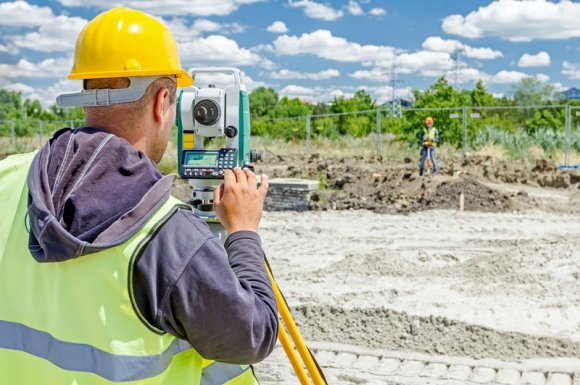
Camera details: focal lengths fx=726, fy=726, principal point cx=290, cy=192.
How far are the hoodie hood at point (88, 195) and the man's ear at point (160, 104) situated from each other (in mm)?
125

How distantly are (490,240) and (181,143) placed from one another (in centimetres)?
640

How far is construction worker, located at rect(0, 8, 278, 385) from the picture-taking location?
1.33 meters

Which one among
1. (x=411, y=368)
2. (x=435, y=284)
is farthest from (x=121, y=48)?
(x=435, y=284)

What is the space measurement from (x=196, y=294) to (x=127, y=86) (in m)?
0.48

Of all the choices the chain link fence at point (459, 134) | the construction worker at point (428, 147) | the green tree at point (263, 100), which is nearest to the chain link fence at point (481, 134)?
the chain link fence at point (459, 134)

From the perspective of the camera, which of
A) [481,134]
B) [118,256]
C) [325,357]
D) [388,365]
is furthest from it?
[481,134]

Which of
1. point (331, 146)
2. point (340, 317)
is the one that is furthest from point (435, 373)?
point (331, 146)

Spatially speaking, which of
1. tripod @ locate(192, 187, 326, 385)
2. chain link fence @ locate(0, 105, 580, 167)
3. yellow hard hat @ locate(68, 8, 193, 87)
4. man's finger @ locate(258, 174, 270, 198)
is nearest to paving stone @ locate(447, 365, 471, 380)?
tripod @ locate(192, 187, 326, 385)

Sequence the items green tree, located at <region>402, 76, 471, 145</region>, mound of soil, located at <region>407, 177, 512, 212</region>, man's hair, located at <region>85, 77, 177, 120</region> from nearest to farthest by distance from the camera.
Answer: man's hair, located at <region>85, 77, 177, 120</region> < mound of soil, located at <region>407, 177, 512, 212</region> < green tree, located at <region>402, 76, 471, 145</region>

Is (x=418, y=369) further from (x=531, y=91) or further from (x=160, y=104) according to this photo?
(x=531, y=91)

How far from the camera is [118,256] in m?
1.32

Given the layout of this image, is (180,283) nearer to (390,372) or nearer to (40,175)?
(40,175)

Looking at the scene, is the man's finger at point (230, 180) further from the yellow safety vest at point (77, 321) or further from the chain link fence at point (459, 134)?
the chain link fence at point (459, 134)

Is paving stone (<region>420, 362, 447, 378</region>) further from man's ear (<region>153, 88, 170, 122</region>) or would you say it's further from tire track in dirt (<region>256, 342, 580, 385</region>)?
man's ear (<region>153, 88, 170, 122</region>)
